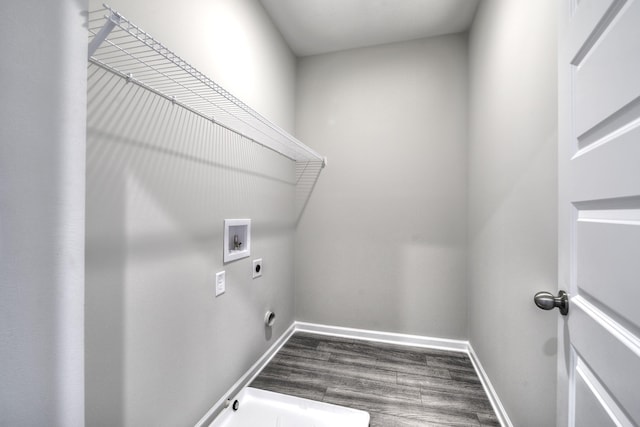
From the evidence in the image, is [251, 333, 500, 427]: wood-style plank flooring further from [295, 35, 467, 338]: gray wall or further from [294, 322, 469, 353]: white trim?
[295, 35, 467, 338]: gray wall

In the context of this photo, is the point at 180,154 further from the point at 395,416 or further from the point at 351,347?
the point at 351,347

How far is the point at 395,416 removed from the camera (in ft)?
4.46

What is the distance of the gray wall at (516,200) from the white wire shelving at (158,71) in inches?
45.1

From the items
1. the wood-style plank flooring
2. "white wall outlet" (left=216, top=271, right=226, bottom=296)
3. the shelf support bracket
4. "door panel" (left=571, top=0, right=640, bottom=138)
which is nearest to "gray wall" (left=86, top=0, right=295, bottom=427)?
"white wall outlet" (left=216, top=271, right=226, bottom=296)

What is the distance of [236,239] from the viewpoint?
1.54m

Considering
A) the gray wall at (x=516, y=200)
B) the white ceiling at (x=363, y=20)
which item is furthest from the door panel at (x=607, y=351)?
the white ceiling at (x=363, y=20)

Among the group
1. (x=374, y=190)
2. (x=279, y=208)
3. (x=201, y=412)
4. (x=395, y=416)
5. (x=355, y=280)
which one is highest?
(x=374, y=190)

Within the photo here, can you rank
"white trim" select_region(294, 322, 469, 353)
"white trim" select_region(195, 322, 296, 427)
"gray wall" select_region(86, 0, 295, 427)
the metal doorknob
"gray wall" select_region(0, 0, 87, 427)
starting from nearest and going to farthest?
"gray wall" select_region(0, 0, 87, 427) < the metal doorknob < "gray wall" select_region(86, 0, 295, 427) < "white trim" select_region(195, 322, 296, 427) < "white trim" select_region(294, 322, 469, 353)

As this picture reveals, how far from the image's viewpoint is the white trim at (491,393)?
129 centimetres

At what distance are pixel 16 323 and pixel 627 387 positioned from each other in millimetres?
1044

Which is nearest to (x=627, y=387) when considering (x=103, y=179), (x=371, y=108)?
(x=103, y=179)

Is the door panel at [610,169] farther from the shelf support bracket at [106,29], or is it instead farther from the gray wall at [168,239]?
the gray wall at [168,239]

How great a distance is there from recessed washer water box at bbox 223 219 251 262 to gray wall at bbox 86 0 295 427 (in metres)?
0.04

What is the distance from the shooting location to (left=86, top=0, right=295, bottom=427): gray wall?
818 mm
